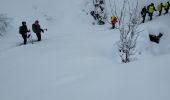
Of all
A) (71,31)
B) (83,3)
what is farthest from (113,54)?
(83,3)

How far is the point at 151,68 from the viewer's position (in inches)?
312

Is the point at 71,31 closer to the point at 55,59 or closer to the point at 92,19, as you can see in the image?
the point at 92,19

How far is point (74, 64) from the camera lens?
38.4 ft

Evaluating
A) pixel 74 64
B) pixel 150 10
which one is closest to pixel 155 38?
pixel 150 10

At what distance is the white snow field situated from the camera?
7125 millimetres

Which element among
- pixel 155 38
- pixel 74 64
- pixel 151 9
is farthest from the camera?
pixel 151 9

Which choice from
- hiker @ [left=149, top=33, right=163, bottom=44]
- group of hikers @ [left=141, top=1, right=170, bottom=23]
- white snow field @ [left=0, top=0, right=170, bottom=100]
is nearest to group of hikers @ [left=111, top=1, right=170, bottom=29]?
group of hikers @ [left=141, top=1, right=170, bottom=23]

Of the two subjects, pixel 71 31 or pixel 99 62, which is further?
pixel 71 31

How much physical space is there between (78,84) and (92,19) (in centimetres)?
1844

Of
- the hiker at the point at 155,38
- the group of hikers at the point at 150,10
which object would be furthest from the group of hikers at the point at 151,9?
the hiker at the point at 155,38

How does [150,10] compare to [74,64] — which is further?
[150,10]

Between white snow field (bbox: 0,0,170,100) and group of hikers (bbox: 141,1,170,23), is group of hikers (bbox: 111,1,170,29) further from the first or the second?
white snow field (bbox: 0,0,170,100)

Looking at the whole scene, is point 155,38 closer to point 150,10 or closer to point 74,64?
point 150,10

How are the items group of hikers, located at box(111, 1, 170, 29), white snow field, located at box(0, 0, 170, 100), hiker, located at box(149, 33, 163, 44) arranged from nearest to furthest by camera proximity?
white snow field, located at box(0, 0, 170, 100)
hiker, located at box(149, 33, 163, 44)
group of hikers, located at box(111, 1, 170, 29)
